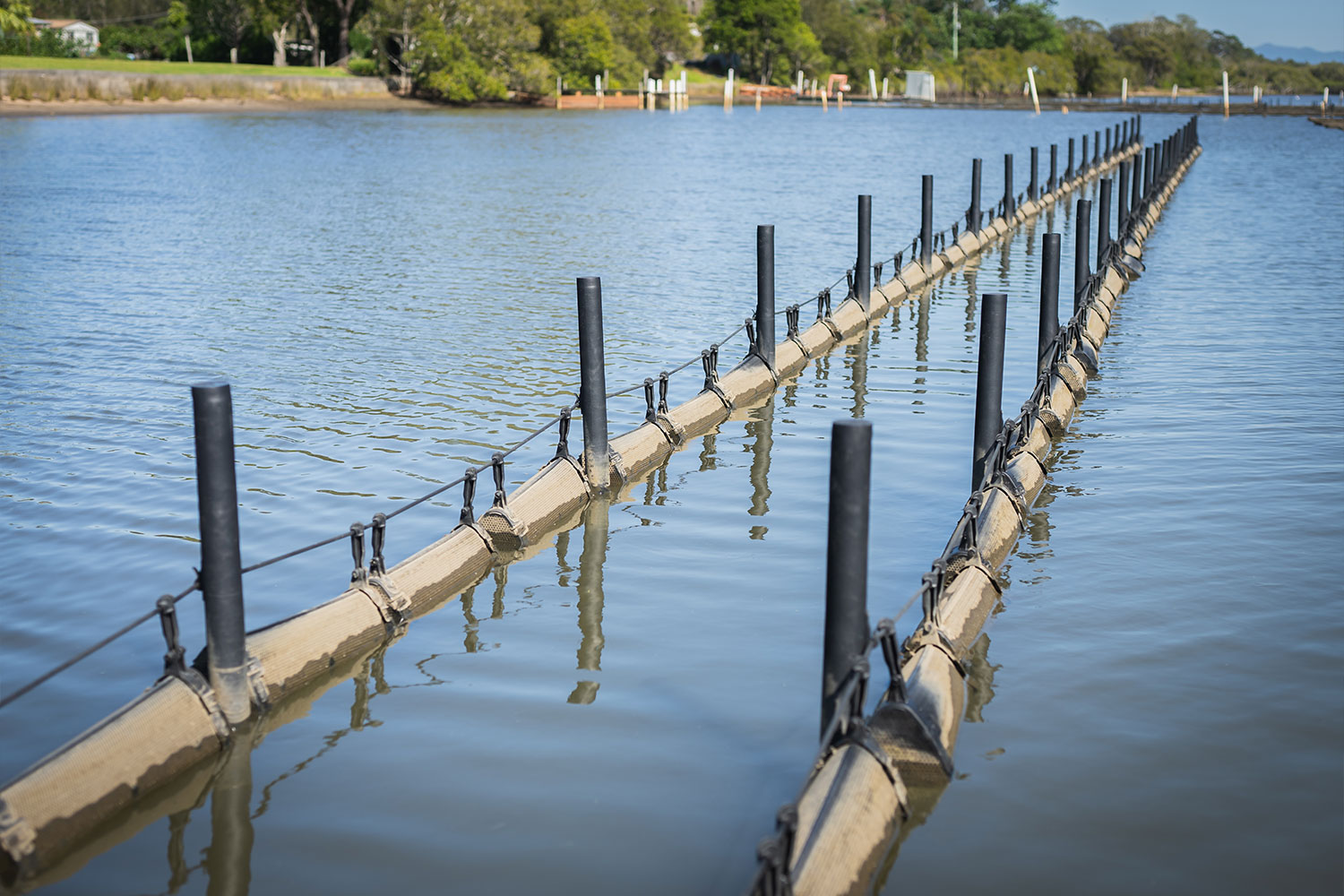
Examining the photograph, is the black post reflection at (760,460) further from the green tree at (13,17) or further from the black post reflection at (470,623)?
the green tree at (13,17)

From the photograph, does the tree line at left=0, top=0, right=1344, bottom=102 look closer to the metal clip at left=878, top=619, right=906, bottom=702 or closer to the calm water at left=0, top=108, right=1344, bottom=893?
the calm water at left=0, top=108, right=1344, bottom=893

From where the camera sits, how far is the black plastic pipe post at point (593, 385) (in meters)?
9.77

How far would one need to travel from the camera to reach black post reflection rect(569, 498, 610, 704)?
23.5ft

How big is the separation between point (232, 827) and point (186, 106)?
2912 inches

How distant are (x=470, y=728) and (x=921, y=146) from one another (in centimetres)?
6061

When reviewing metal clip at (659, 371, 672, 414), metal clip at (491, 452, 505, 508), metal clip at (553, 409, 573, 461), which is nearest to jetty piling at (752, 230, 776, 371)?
metal clip at (659, 371, 672, 414)

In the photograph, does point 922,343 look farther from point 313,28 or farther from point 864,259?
point 313,28

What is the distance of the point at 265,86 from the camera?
7688cm

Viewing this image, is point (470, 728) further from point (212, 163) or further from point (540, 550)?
point (212, 163)

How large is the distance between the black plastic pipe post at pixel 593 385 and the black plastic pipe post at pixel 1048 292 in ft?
16.6

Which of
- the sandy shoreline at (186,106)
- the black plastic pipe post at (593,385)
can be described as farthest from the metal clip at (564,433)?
the sandy shoreline at (186,106)

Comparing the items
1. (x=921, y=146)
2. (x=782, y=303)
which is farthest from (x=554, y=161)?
(x=782, y=303)

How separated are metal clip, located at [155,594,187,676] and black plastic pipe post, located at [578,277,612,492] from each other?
14.0 feet

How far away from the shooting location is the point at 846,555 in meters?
5.39
